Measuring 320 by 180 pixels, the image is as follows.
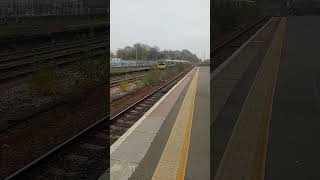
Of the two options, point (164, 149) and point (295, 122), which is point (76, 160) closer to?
point (164, 149)

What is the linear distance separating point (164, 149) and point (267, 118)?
3453mm

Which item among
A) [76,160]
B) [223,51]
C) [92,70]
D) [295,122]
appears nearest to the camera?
[76,160]

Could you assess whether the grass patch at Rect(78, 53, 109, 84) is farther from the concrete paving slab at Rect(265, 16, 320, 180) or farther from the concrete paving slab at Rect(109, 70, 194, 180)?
the concrete paving slab at Rect(265, 16, 320, 180)

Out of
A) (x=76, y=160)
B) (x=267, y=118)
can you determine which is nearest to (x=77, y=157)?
(x=76, y=160)

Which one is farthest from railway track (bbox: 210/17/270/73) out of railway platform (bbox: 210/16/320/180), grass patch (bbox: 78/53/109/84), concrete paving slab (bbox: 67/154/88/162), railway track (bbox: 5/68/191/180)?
concrete paving slab (bbox: 67/154/88/162)

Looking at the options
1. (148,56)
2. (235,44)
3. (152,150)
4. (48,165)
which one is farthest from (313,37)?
(148,56)

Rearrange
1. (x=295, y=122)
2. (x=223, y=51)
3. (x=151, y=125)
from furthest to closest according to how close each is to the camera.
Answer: (x=223, y=51) < (x=151, y=125) < (x=295, y=122)

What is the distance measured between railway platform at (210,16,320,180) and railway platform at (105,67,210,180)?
368mm

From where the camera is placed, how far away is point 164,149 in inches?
323

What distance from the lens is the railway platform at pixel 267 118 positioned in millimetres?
6617

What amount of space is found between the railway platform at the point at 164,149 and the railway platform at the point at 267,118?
37cm

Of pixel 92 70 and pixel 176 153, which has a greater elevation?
pixel 92 70

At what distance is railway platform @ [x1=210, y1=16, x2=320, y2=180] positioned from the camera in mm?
6617

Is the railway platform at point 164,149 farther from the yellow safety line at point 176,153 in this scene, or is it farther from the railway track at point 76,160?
the railway track at point 76,160
